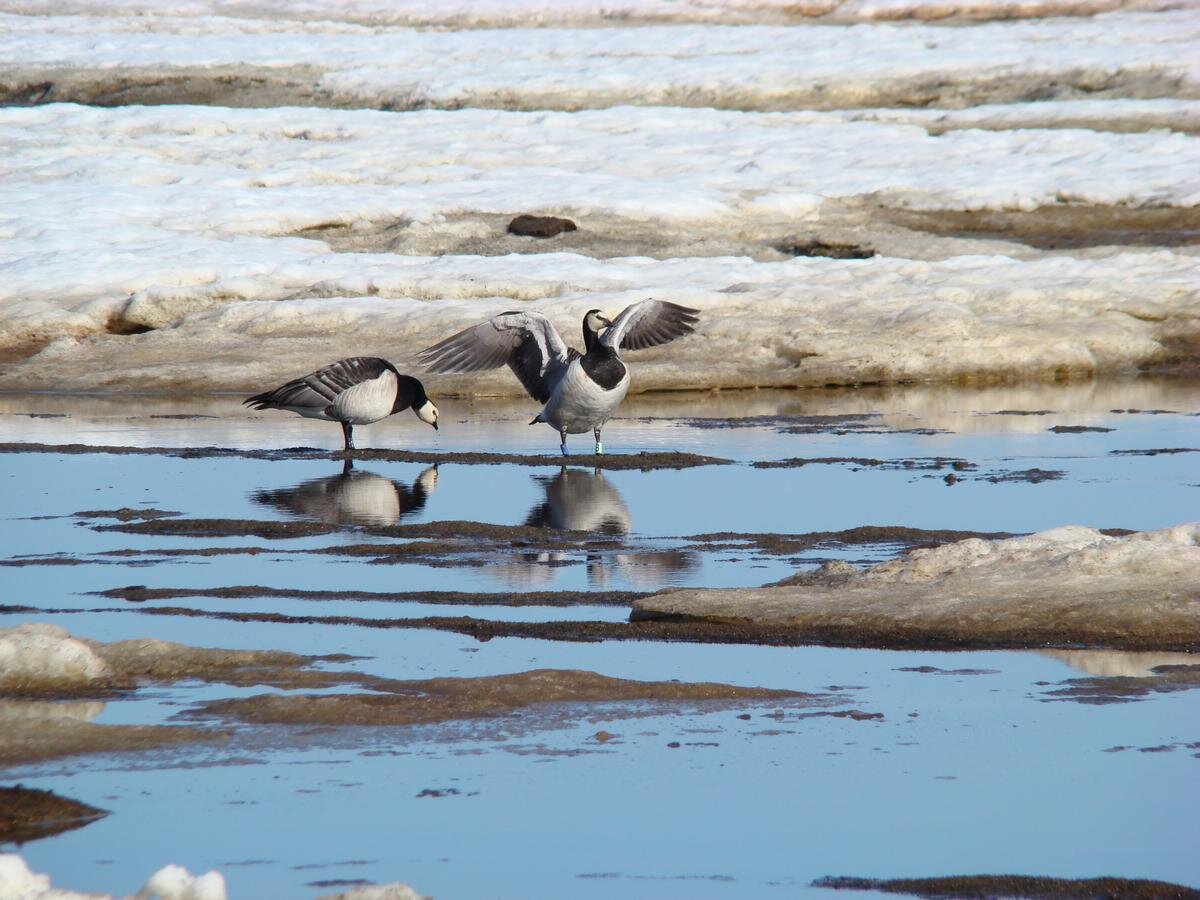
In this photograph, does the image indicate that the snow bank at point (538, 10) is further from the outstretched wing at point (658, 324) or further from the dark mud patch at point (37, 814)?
the dark mud patch at point (37, 814)

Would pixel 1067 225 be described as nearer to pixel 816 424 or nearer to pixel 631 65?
pixel 816 424

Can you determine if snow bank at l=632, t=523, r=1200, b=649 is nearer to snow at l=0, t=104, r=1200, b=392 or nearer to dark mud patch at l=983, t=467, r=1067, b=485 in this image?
dark mud patch at l=983, t=467, r=1067, b=485

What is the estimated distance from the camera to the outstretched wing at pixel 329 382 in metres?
15.3

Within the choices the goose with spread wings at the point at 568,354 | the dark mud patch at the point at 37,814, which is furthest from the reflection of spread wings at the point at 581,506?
the dark mud patch at the point at 37,814

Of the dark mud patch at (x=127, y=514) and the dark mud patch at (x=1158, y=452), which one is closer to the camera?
the dark mud patch at (x=127, y=514)

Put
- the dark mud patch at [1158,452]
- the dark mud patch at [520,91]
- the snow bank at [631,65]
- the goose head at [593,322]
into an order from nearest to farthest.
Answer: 1. the dark mud patch at [1158,452]
2. the goose head at [593,322]
3. the dark mud patch at [520,91]
4. the snow bank at [631,65]

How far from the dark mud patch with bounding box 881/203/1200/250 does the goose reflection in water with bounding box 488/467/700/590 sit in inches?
713

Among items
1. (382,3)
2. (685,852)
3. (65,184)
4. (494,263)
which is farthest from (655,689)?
(382,3)

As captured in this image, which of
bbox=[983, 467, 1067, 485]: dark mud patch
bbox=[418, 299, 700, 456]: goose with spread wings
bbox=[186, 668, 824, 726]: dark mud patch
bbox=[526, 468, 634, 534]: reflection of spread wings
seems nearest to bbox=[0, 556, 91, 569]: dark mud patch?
bbox=[526, 468, 634, 534]: reflection of spread wings

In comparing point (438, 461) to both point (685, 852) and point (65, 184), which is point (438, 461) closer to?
point (685, 852)

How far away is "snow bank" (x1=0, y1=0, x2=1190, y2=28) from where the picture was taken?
53.3 m

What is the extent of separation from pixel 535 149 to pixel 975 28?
A: 19.5m

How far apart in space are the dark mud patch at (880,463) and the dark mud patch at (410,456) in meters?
0.48

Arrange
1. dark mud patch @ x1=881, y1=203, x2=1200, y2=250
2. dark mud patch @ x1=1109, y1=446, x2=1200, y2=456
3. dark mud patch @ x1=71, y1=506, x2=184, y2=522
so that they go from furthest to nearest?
dark mud patch @ x1=881, y1=203, x2=1200, y2=250
dark mud patch @ x1=1109, y1=446, x2=1200, y2=456
dark mud patch @ x1=71, y1=506, x2=184, y2=522
